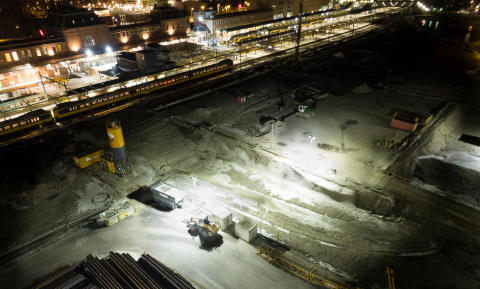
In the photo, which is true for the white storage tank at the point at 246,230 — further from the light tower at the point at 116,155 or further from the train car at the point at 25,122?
the train car at the point at 25,122

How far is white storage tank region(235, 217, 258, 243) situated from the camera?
70.6ft

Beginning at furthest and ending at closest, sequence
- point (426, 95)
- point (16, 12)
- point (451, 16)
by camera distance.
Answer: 1. point (451, 16)
2. point (16, 12)
3. point (426, 95)

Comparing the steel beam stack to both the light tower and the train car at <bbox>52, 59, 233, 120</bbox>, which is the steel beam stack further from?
the train car at <bbox>52, 59, 233, 120</bbox>

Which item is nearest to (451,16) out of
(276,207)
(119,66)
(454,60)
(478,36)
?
(478,36)

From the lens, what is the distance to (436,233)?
2208 centimetres

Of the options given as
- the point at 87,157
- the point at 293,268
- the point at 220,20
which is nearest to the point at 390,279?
the point at 293,268

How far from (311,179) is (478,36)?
10073 cm

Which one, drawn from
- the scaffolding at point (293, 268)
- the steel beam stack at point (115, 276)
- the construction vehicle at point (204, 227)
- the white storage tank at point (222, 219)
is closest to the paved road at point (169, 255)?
the scaffolding at point (293, 268)

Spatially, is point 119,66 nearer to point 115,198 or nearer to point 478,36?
point 115,198

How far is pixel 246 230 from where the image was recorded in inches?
845

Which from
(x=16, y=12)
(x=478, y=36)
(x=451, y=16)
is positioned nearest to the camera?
(x=16, y=12)

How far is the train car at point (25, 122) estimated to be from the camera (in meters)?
38.4

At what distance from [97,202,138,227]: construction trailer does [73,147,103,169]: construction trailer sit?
27.5ft

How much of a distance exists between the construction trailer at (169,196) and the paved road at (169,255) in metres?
1.27
